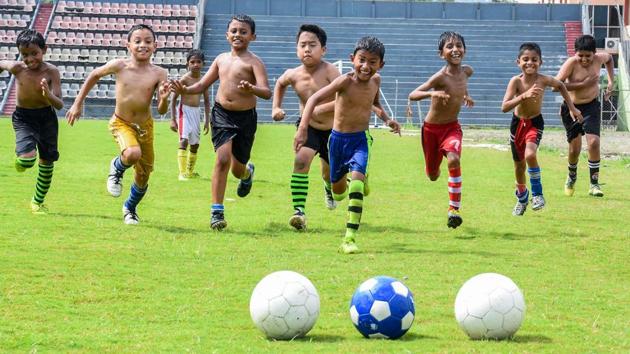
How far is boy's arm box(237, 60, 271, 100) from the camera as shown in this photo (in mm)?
11656

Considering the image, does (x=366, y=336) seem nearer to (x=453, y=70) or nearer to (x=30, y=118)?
(x=453, y=70)

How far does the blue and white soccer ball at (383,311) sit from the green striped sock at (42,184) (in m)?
7.18

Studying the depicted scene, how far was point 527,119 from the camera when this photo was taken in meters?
14.2

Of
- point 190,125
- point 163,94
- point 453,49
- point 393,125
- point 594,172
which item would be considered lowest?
point 594,172

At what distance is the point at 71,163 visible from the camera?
21312 mm

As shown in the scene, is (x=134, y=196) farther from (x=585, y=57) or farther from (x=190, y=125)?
(x=585, y=57)

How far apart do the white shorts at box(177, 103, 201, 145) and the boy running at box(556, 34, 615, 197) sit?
5813 millimetres

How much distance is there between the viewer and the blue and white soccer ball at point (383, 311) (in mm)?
6480

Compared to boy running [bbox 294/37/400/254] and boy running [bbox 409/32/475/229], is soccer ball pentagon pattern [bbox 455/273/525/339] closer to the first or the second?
boy running [bbox 294/37/400/254]

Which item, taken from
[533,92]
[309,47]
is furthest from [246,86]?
[533,92]

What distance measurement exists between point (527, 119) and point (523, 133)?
183 millimetres

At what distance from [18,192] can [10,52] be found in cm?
3910

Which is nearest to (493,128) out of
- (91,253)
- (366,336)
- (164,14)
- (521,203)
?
(164,14)

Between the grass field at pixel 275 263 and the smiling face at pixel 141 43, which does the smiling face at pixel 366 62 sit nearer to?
the grass field at pixel 275 263
